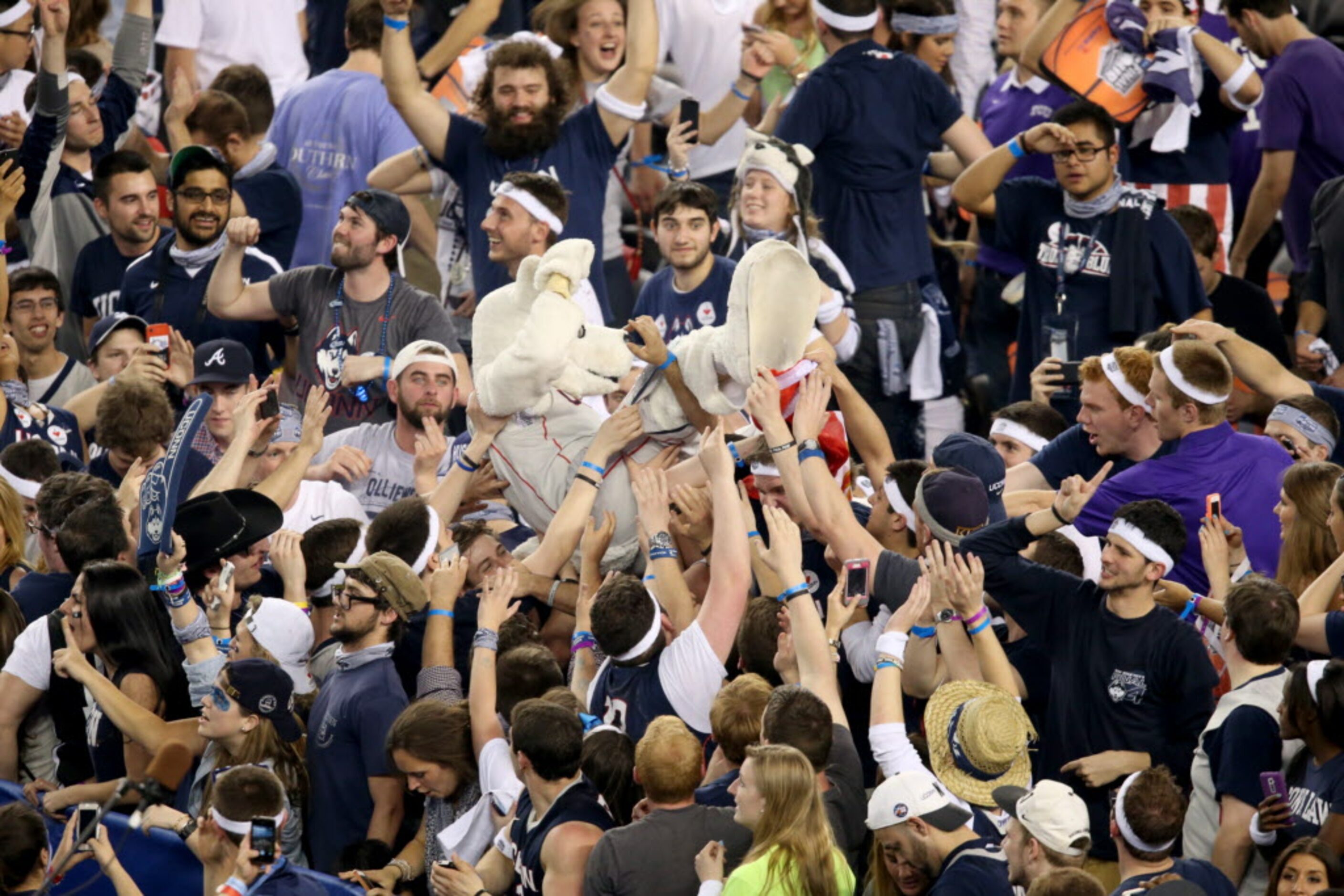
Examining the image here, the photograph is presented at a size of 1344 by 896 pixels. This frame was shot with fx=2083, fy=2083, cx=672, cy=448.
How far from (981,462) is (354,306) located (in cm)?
311

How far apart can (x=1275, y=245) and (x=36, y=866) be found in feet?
23.6

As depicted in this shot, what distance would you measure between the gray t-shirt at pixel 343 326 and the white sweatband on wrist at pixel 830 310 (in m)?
1.53

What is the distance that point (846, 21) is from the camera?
9547 mm

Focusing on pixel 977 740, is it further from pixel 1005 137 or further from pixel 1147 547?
pixel 1005 137

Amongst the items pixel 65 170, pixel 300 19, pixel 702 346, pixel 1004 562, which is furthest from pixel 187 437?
pixel 300 19

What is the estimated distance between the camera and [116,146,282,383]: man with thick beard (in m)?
9.30

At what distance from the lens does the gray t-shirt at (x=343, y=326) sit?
8797 millimetres

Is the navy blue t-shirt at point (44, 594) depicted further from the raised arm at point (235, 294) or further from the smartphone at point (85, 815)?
the raised arm at point (235, 294)

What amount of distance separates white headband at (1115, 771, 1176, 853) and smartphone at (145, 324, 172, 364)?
499cm

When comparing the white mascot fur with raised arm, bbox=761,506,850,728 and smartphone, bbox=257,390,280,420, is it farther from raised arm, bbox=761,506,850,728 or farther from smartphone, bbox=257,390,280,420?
smartphone, bbox=257,390,280,420

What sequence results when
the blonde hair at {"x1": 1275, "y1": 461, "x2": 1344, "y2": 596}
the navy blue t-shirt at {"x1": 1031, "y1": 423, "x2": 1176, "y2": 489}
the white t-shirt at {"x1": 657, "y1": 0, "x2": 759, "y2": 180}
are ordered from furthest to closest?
the white t-shirt at {"x1": 657, "y1": 0, "x2": 759, "y2": 180}
the navy blue t-shirt at {"x1": 1031, "y1": 423, "x2": 1176, "y2": 489}
the blonde hair at {"x1": 1275, "y1": 461, "x2": 1344, "y2": 596}

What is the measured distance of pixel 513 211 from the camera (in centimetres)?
868

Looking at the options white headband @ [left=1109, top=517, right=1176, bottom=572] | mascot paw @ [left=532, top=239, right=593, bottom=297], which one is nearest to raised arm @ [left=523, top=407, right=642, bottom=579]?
mascot paw @ [left=532, top=239, right=593, bottom=297]

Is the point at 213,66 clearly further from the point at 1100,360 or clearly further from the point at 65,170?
the point at 1100,360
